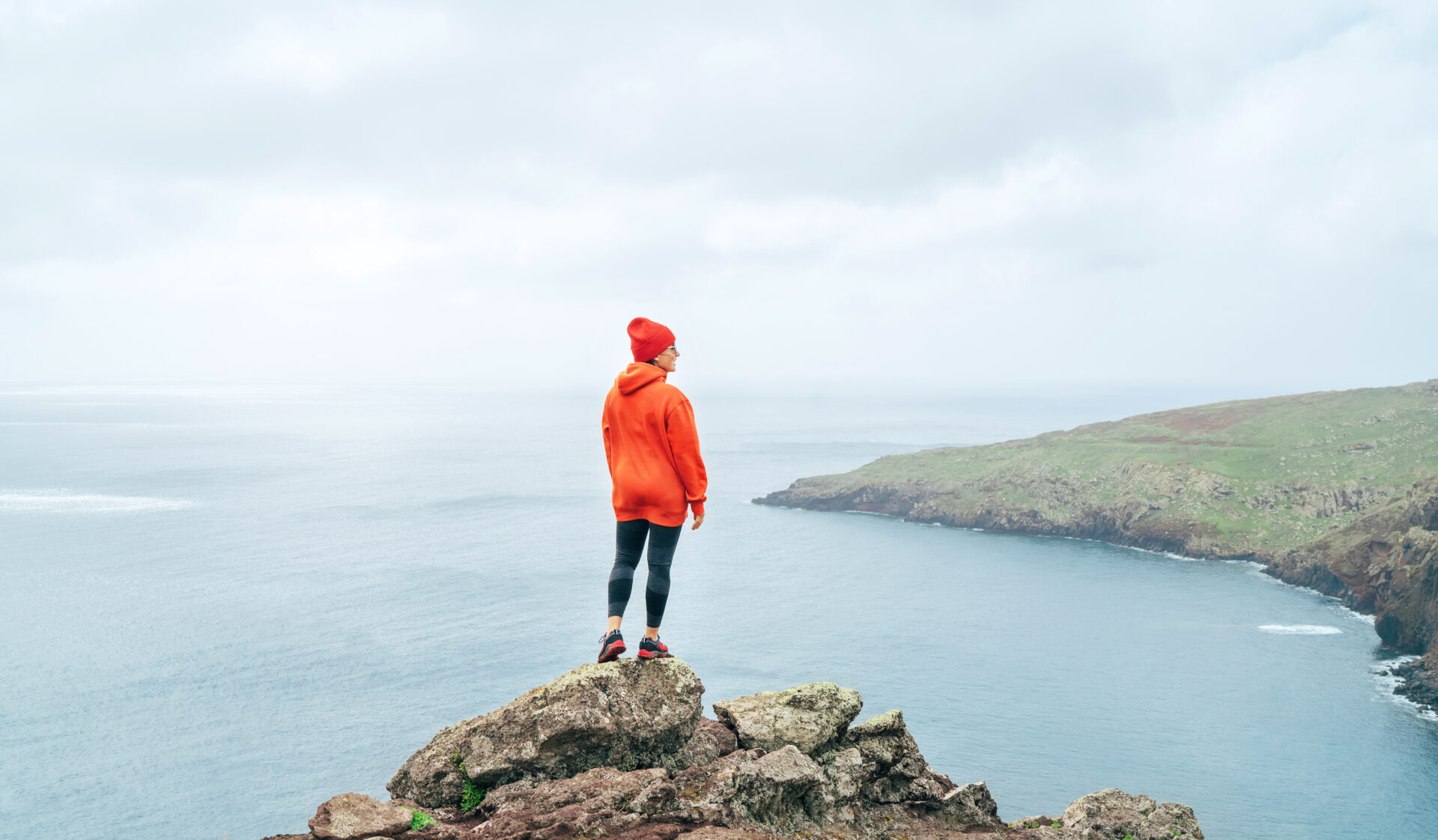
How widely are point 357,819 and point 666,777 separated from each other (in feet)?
12.1

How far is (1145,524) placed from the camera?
134750 mm

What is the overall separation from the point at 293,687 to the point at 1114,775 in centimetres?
7304

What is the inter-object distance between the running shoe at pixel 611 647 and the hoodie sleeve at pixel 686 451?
2244mm

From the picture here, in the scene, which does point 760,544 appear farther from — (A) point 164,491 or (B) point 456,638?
(A) point 164,491

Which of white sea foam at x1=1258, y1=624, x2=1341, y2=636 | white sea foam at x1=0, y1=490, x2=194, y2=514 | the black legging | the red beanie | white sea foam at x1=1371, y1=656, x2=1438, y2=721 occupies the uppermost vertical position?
the red beanie

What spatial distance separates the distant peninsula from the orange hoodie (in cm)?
10157

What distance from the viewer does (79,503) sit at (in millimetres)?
164000

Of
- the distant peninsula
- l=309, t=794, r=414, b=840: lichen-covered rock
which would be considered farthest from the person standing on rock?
the distant peninsula

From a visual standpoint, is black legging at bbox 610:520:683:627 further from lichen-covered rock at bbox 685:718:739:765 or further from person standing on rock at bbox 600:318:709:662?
lichen-covered rock at bbox 685:718:739:765

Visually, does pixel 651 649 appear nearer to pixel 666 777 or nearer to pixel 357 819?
pixel 666 777

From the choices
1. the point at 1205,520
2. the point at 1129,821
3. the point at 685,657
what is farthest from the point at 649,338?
the point at 1205,520

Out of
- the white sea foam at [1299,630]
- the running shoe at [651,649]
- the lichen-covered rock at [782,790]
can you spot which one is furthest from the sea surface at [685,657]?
the running shoe at [651,649]

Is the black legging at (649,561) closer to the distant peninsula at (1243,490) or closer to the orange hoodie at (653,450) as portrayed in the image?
the orange hoodie at (653,450)

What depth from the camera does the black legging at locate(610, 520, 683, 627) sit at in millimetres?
11281
